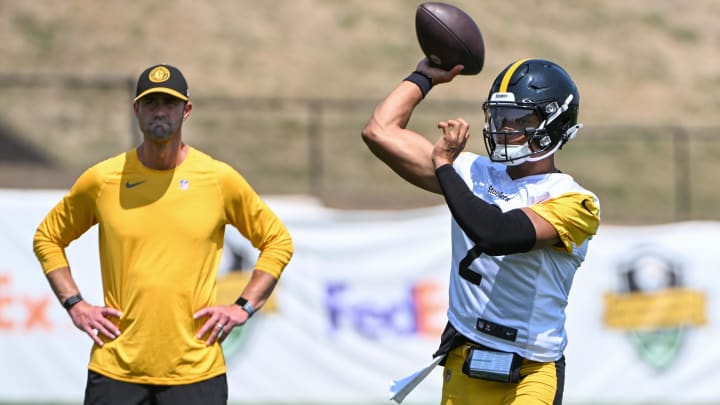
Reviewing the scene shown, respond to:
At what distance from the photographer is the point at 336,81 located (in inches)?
952

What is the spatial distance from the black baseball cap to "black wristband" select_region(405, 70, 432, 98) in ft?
3.25

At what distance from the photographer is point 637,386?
10469 mm

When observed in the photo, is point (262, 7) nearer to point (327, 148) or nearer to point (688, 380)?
point (327, 148)

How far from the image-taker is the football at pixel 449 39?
4824 mm

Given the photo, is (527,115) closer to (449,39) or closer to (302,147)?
(449,39)

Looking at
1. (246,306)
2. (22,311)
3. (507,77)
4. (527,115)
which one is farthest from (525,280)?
(22,311)

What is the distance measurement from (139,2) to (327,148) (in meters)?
7.24

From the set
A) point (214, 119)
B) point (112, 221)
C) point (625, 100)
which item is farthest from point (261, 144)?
point (112, 221)

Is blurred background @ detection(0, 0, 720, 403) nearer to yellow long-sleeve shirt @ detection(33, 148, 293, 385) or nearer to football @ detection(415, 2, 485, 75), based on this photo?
yellow long-sleeve shirt @ detection(33, 148, 293, 385)

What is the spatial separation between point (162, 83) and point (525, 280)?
1796 millimetres

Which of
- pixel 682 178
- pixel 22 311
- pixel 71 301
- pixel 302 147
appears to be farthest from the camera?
pixel 302 147

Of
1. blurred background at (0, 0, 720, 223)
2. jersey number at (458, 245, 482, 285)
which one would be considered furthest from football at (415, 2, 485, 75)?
blurred background at (0, 0, 720, 223)

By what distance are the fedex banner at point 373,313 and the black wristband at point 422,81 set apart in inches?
204

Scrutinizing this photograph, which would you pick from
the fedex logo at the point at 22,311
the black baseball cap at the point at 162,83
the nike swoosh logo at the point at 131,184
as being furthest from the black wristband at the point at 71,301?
the fedex logo at the point at 22,311
